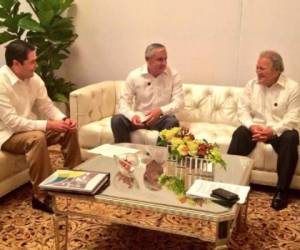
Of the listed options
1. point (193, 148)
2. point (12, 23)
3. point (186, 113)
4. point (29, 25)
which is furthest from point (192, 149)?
point (12, 23)

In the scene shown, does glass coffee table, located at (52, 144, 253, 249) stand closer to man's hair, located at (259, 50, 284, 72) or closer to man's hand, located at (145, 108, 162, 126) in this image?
man's hand, located at (145, 108, 162, 126)

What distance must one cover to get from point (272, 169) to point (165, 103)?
99 cm

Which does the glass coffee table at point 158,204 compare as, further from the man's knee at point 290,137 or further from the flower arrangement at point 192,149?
the man's knee at point 290,137

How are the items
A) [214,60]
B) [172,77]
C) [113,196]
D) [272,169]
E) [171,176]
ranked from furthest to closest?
[214,60]
[172,77]
[272,169]
[171,176]
[113,196]

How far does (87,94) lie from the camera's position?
3492 mm

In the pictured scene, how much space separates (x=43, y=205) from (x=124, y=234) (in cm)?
61

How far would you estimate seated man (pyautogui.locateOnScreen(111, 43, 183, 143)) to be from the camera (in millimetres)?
3270

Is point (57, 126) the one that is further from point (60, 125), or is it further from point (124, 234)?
point (124, 234)

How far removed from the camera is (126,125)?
3.27m

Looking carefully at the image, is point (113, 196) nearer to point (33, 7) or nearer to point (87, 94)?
point (87, 94)

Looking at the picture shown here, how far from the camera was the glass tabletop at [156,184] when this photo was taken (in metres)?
1.94

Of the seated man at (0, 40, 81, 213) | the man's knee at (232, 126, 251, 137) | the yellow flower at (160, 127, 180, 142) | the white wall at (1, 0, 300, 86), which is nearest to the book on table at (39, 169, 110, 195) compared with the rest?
the yellow flower at (160, 127, 180, 142)

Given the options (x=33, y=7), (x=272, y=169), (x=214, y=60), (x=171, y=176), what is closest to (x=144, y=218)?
(x=171, y=176)

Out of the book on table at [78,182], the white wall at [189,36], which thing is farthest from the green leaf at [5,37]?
the book on table at [78,182]
